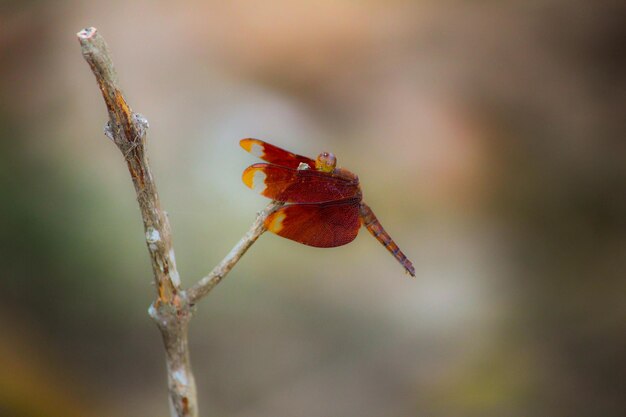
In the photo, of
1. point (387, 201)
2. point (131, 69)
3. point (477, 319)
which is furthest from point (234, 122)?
point (477, 319)

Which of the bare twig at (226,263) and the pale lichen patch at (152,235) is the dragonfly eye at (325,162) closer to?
the bare twig at (226,263)

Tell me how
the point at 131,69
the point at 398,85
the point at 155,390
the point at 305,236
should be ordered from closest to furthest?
1. the point at 305,236
2. the point at 155,390
3. the point at 131,69
4. the point at 398,85

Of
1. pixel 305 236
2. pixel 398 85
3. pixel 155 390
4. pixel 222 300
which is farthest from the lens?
pixel 398 85

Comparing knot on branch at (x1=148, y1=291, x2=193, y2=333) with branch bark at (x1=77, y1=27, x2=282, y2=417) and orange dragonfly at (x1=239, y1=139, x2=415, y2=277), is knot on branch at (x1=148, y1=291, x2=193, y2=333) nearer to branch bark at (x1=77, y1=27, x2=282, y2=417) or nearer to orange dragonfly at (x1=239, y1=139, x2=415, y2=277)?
branch bark at (x1=77, y1=27, x2=282, y2=417)

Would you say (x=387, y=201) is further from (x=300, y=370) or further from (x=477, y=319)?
(x=300, y=370)

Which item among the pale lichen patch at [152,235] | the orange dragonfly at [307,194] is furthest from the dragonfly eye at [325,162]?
the pale lichen patch at [152,235]

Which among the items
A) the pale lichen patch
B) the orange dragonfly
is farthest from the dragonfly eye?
the pale lichen patch

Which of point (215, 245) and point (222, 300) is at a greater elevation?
point (215, 245)

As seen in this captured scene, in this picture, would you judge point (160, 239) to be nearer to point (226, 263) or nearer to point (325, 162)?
point (226, 263)

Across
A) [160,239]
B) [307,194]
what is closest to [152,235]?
[160,239]
